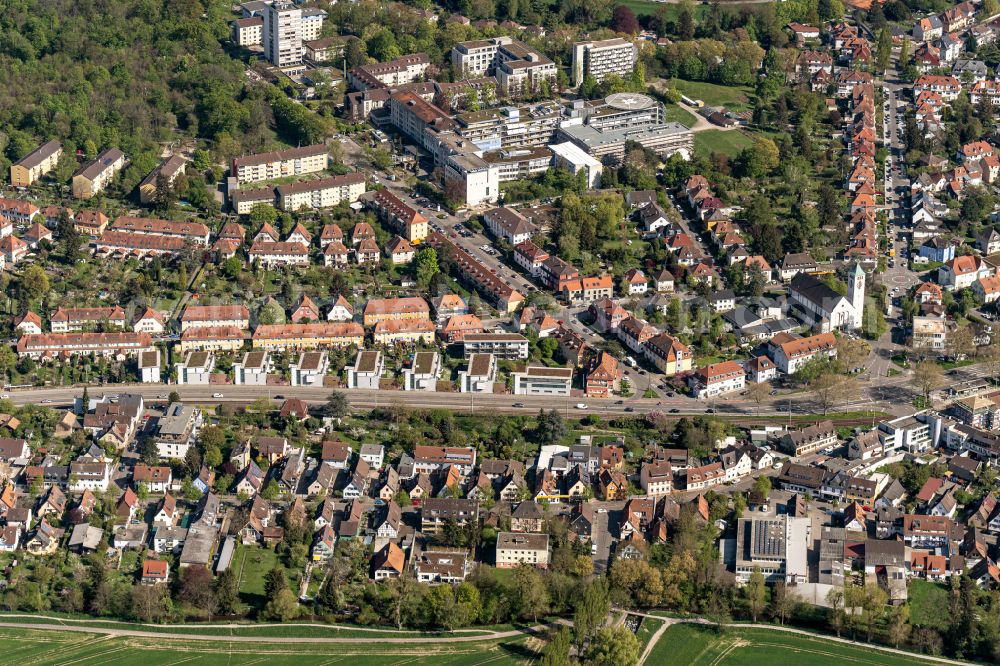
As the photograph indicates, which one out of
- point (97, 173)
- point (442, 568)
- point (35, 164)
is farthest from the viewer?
point (35, 164)

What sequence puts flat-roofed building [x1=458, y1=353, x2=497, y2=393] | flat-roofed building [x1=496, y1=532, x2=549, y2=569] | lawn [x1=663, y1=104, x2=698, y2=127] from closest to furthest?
flat-roofed building [x1=496, y1=532, x2=549, y2=569]
flat-roofed building [x1=458, y1=353, x2=497, y2=393]
lawn [x1=663, y1=104, x2=698, y2=127]

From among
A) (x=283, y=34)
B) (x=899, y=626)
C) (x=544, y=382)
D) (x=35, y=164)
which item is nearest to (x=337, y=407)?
(x=544, y=382)

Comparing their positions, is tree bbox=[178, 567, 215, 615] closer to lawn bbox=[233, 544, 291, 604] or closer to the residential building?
lawn bbox=[233, 544, 291, 604]

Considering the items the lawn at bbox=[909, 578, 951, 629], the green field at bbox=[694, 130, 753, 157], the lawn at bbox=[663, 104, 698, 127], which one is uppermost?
the green field at bbox=[694, 130, 753, 157]

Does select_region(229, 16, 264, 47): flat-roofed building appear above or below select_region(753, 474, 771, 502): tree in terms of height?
above

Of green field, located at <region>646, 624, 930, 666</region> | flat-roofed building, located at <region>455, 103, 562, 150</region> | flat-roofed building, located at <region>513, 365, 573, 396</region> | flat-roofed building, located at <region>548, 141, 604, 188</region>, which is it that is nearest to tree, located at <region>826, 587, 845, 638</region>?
green field, located at <region>646, 624, 930, 666</region>

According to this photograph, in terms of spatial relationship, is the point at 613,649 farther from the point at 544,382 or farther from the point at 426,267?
the point at 426,267
